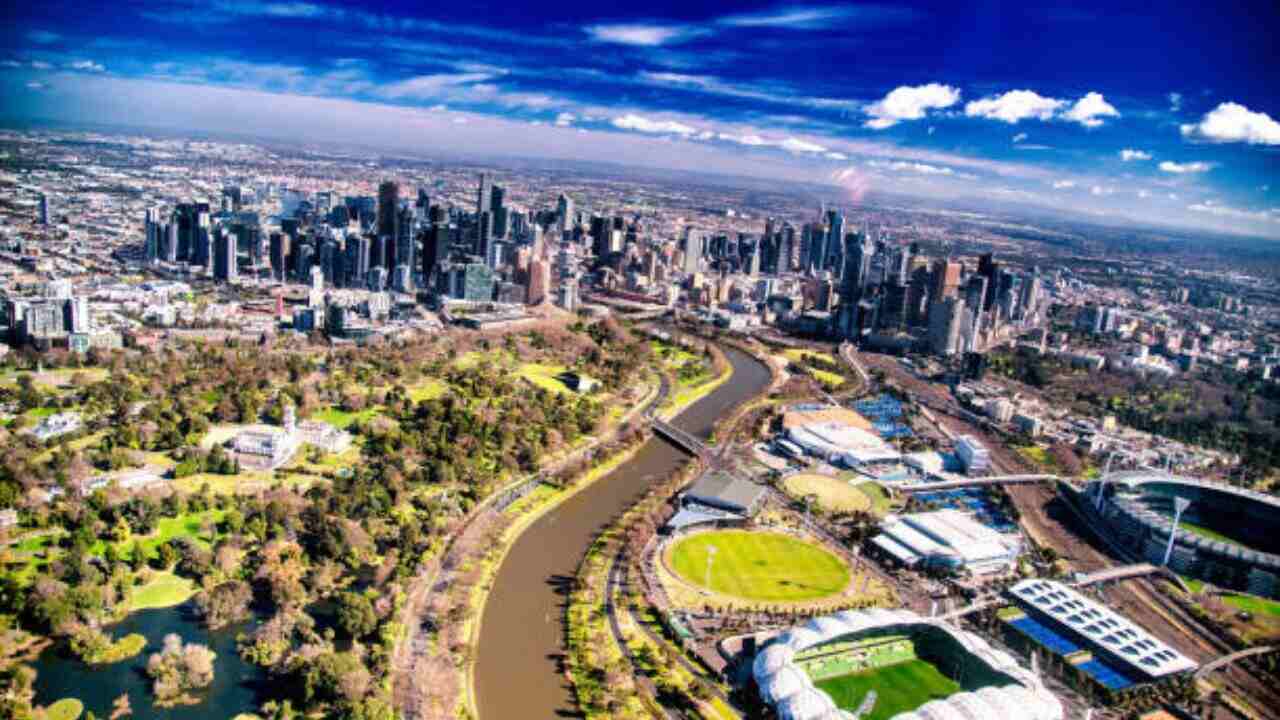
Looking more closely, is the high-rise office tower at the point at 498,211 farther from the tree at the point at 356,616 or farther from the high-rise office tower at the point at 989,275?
the tree at the point at 356,616

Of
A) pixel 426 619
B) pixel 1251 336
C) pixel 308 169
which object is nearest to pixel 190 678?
pixel 426 619

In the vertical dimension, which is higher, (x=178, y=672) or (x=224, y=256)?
(x=224, y=256)

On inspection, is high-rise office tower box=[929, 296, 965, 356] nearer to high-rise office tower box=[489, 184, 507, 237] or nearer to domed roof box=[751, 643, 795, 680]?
high-rise office tower box=[489, 184, 507, 237]

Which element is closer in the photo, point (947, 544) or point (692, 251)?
point (947, 544)

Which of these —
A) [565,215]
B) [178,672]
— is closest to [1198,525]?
[178,672]

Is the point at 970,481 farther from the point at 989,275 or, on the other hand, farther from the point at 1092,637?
the point at 989,275
